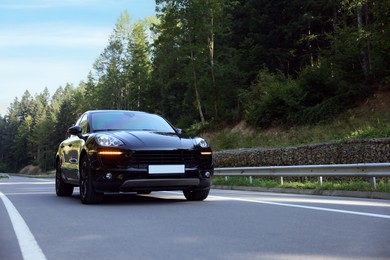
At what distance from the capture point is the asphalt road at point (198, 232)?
4184mm

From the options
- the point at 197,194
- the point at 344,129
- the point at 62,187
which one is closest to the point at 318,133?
the point at 344,129

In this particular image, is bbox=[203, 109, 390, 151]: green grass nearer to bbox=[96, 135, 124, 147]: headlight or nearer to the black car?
the black car

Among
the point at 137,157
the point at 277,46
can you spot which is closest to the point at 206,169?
the point at 137,157

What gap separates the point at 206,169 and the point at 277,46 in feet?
99.2

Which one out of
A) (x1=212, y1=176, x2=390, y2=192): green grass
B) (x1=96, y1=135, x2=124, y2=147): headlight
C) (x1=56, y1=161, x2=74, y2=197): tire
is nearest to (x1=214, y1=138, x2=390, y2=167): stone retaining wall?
(x1=212, y1=176, x2=390, y2=192): green grass

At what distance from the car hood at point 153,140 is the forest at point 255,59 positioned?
53.4ft

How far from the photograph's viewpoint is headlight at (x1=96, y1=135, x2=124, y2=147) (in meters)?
7.70

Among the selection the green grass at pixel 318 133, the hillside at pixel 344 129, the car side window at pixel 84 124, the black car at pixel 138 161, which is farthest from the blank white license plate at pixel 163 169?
the hillside at pixel 344 129

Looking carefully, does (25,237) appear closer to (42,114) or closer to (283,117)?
(283,117)

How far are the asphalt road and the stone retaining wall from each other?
7471 millimetres

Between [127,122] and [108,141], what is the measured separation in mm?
1277

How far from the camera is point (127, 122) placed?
354 inches

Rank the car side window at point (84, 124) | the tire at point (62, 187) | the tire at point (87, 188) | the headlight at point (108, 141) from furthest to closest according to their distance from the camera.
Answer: the tire at point (62, 187), the car side window at point (84, 124), the tire at point (87, 188), the headlight at point (108, 141)

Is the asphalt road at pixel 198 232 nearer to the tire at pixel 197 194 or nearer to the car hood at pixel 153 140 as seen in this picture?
the tire at pixel 197 194
